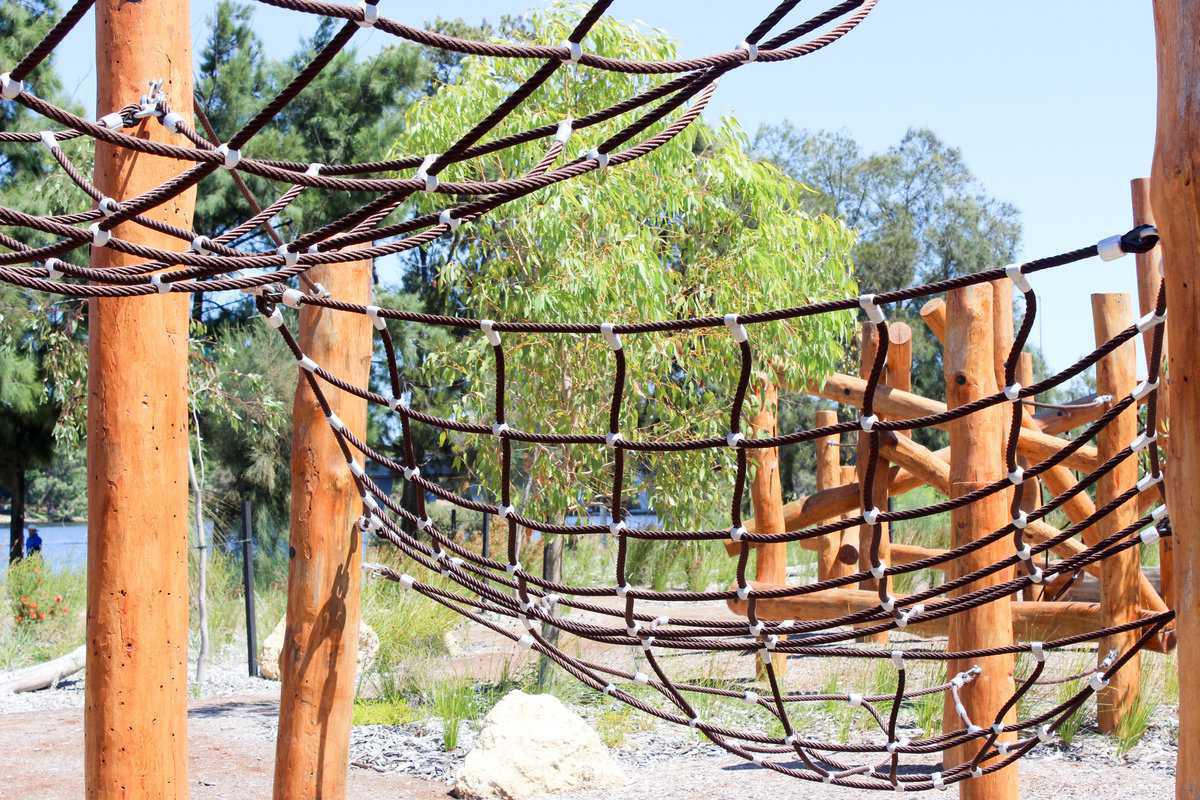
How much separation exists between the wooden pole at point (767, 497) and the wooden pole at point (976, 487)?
2769 millimetres

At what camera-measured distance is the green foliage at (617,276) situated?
21.3 ft

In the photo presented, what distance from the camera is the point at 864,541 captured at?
750 centimetres

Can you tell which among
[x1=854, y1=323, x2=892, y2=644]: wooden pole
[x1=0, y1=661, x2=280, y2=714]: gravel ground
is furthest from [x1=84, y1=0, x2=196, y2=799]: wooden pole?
[x1=0, y1=661, x2=280, y2=714]: gravel ground

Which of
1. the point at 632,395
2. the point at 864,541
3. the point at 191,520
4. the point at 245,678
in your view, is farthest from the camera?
the point at 191,520

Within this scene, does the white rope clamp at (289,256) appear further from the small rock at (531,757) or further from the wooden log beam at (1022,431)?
the wooden log beam at (1022,431)

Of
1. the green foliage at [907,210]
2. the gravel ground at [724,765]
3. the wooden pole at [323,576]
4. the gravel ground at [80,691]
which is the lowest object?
the gravel ground at [724,765]

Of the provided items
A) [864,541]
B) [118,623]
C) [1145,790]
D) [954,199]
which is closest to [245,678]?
[864,541]

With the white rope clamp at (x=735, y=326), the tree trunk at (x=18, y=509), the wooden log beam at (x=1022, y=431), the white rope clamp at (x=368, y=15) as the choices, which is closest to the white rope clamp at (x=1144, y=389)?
the white rope clamp at (x=735, y=326)

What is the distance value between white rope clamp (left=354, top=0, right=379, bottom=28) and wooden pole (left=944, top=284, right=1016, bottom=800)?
255cm

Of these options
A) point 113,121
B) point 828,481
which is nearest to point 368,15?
point 113,121

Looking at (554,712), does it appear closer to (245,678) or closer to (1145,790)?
(1145,790)

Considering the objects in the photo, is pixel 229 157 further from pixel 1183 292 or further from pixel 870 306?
pixel 1183 292

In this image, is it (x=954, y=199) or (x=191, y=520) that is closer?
(x=191, y=520)

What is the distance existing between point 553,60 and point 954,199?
23.4m
